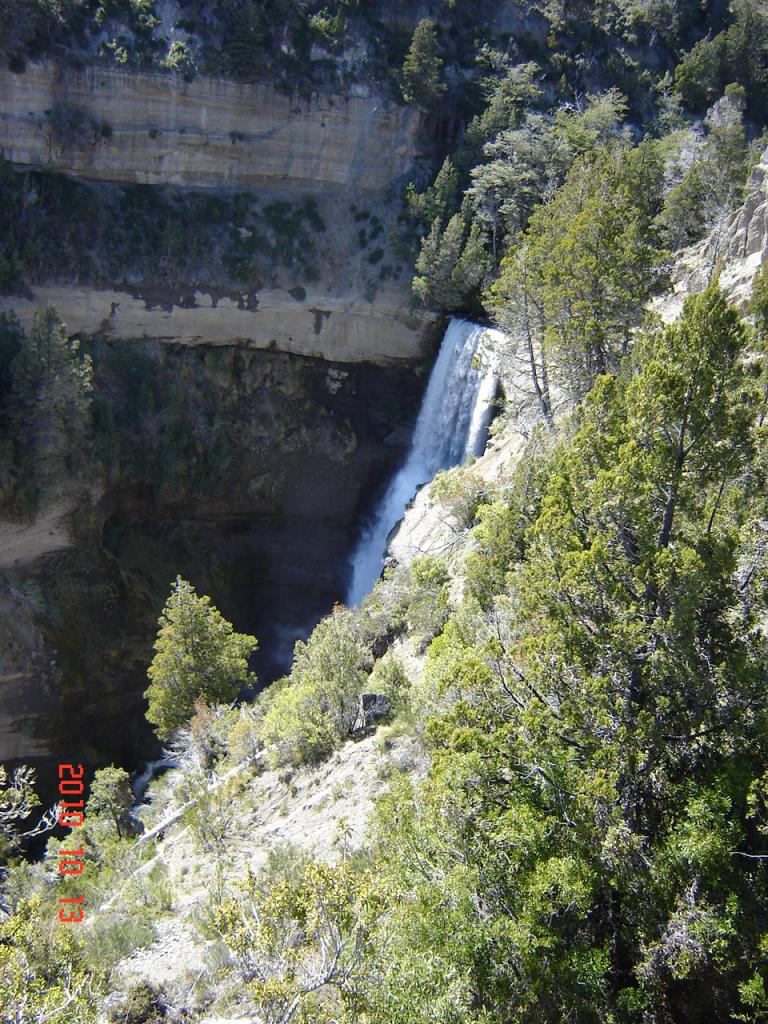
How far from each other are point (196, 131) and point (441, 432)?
57.3 feet

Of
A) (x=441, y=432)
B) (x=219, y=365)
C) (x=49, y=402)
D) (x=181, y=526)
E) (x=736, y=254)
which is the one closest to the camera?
(x=736, y=254)

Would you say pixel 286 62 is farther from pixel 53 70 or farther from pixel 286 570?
pixel 286 570

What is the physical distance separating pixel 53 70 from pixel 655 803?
3583 cm

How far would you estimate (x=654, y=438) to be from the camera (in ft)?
38.8

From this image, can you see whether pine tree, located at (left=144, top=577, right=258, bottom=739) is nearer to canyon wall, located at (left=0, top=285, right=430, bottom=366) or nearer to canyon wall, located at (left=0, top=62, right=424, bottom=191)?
canyon wall, located at (left=0, top=285, right=430, bottom=366)

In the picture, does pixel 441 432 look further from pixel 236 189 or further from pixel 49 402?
pixel 49 402

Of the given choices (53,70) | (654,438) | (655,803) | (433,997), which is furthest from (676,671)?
(53,70)

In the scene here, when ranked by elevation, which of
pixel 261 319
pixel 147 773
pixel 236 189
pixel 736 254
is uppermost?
pixel 236 189

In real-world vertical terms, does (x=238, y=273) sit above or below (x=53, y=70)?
below

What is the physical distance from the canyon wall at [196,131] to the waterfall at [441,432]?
409 inches

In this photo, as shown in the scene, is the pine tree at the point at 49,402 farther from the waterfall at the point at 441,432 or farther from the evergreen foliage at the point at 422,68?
the evergreen foliage at the point at 422,68

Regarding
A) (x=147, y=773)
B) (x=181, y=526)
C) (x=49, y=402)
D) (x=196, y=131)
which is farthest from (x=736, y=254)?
(x=147, y=773)

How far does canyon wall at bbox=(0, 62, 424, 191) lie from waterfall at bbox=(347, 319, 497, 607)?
1039 centimetres

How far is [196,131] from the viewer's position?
114ft
